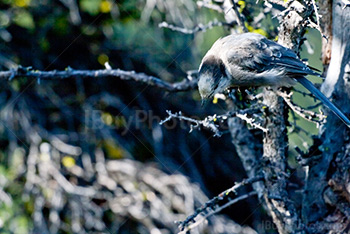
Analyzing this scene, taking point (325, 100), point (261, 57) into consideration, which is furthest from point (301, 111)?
point (261, 57)

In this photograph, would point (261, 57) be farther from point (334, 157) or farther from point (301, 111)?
point (334, 157)

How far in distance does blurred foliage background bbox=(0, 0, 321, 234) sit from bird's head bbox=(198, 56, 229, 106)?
4.23ft

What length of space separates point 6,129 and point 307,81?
313 cm

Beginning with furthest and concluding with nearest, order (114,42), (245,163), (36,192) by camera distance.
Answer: (114,42)
(36,192)
(245,163)

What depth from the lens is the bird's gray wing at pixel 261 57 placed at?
93.8 inches

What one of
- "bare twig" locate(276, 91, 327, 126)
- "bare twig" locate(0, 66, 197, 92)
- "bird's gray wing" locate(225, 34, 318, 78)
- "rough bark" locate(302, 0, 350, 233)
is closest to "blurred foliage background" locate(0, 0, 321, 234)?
"bare twig" locate(0, 66, 197, 92)

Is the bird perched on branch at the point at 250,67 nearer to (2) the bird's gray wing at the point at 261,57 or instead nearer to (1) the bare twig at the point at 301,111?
(2) the bird's gray wing at the point at 261,57

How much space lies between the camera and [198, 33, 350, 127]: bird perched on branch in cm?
240

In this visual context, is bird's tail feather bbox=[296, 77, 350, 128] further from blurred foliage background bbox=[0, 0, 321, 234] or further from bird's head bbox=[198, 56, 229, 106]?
blurred foliage background bbox=[0, 0, 321, 234]

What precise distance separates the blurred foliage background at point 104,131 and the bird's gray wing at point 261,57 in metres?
1.38

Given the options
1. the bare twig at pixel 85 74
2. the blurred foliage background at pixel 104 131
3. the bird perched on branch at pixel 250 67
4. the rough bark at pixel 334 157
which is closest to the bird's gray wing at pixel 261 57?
the bird perched on branch at pixel 250 67

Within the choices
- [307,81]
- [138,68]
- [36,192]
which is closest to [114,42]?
[138,68]

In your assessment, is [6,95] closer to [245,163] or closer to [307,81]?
[245,163]

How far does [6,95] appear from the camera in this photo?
14.3 ft
